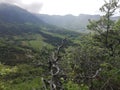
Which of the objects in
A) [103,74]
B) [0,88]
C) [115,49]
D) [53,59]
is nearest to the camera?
[53,59]

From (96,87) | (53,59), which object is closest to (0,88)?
(53,59)

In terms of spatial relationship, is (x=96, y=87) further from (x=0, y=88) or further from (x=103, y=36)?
(x=103, y=36)

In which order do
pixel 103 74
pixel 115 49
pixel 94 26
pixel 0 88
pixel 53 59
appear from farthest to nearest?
pixel 94 26, pixel 115 49, pixel 103 74, pixel 0 88, pixel 53 59

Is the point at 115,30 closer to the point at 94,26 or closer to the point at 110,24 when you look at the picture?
the point at 110,24

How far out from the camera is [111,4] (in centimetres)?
3450

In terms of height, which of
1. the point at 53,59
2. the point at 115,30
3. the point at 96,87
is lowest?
the point at 96,87

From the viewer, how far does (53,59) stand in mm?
7152

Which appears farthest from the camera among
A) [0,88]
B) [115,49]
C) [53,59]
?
[115,49]

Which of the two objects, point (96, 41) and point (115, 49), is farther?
point (96, 41)

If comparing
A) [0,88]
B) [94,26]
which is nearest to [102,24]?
[94,26]

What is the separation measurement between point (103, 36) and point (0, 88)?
25.0m

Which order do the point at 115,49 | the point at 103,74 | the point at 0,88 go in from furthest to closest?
the point at 115,49, the point at 103,74, the point at 0,88

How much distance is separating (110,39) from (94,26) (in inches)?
130

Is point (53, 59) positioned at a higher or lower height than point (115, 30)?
higher
